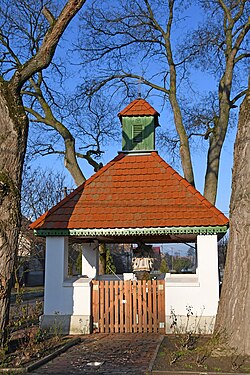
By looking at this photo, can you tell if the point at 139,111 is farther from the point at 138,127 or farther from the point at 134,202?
the point at 134,202

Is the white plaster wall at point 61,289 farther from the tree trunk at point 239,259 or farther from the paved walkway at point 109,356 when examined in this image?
the tree trunk at point 239,259

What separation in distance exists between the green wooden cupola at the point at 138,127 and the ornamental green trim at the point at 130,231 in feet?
12.0

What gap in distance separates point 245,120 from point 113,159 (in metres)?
6.96

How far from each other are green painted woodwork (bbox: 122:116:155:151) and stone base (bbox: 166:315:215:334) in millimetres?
5765

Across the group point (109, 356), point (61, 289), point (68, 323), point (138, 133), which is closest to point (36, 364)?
point (109, 356)

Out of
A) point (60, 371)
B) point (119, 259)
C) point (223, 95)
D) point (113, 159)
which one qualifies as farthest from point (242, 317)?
point (119, 259)

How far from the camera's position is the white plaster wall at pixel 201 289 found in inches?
512

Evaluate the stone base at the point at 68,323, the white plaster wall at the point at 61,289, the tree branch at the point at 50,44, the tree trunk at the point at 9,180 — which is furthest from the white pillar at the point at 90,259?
the tree branch at the point at 50,44

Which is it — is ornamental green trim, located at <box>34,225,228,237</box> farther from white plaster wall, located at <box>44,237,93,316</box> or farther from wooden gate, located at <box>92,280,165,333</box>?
wooden gate, located at <box>92,280,165,333</box>

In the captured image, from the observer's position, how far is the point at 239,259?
9.18 m

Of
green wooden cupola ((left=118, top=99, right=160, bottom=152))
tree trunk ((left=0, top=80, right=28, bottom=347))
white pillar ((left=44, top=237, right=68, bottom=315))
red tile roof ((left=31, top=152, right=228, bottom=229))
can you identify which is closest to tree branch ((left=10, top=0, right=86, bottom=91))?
tree trunk ((left=0, top=80, right=28, bottom=347))

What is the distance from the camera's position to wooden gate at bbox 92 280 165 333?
519 inches

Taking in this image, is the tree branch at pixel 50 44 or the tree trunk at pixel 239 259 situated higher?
the tree branch at pixel 50 44

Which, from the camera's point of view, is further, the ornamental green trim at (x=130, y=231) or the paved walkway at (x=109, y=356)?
the ornamental green trim at (x=130, y=231)
